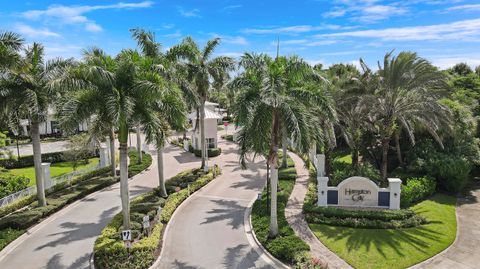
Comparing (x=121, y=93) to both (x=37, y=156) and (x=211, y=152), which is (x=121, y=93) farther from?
(x=211, y=152)

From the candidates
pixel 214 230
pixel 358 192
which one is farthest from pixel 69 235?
pixel 358 192

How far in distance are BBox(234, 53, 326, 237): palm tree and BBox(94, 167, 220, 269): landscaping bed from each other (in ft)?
20.0

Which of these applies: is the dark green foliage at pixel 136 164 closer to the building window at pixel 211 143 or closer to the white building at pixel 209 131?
the white building at pixel 209 131

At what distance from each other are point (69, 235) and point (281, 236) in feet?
36.1

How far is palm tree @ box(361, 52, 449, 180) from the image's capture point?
23609 mm

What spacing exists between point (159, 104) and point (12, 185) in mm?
15219

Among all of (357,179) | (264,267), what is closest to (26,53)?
(264,267)

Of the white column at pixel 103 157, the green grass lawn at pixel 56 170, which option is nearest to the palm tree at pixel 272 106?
the white column at pixel 103 157

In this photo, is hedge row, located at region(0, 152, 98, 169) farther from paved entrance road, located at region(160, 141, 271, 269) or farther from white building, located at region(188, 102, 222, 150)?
paved entrance road, located at region(160, 141, 271, 269)

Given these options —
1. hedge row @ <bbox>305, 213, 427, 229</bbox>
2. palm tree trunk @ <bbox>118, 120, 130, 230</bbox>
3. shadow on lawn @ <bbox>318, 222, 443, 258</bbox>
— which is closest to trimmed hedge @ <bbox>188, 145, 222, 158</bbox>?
hedge row @ <bbox>305, 213, 427, 229</bbox>

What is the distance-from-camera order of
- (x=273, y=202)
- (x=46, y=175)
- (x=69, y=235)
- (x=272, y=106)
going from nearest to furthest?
1. (x=272, y=106)
2. (x=273, y=202)
3. (x=69, y=235)
4. (x=46, y=175)

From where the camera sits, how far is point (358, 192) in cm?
2186

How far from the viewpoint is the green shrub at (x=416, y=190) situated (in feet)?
73.0

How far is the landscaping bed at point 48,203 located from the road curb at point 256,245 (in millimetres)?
11836
